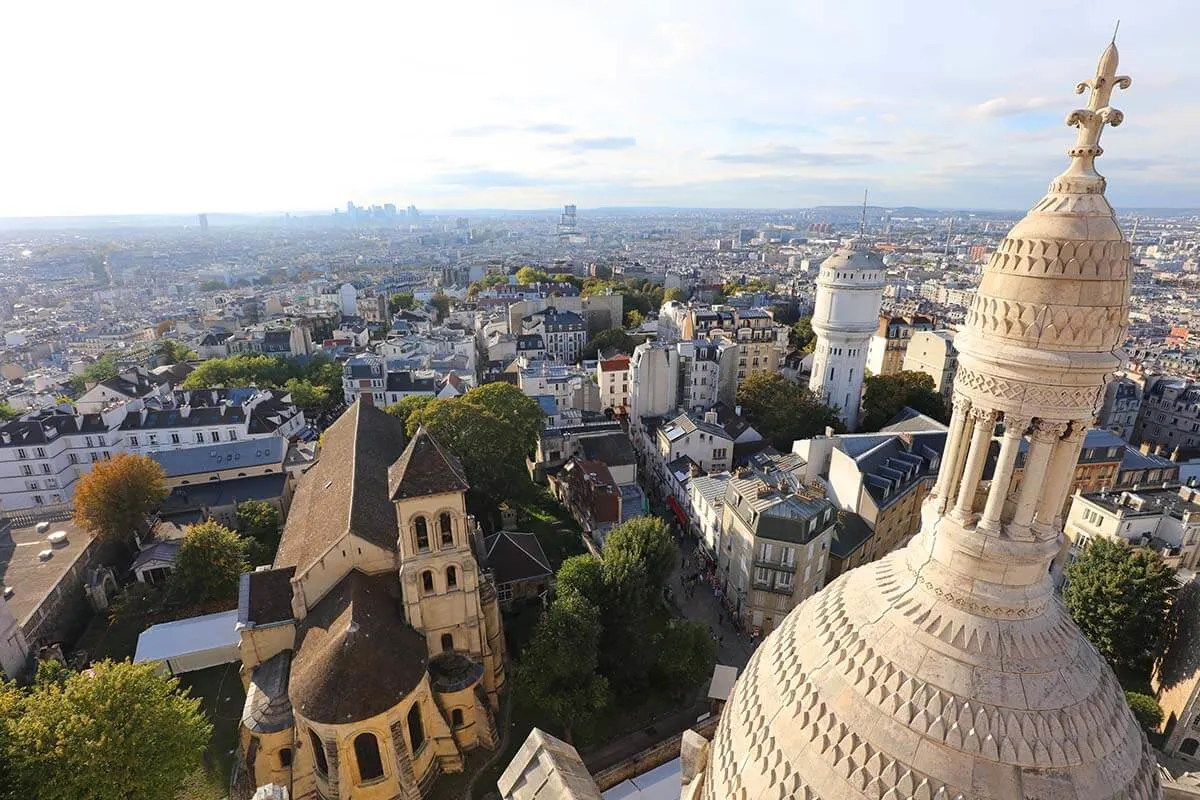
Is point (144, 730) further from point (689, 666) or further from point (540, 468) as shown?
point (540, 468)

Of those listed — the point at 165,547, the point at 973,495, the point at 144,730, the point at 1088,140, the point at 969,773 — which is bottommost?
the point at 165,547

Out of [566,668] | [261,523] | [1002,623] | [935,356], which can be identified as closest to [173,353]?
[261,523]

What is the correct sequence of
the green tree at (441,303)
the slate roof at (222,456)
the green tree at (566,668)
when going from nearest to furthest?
the green tree at (566,668) < the slate roof at (222,456) < the green tree at (441,303)

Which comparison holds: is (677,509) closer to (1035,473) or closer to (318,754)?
(318,754)

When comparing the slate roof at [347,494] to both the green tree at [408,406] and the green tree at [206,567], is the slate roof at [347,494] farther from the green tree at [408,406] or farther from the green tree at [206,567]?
the green tree at [408,406]

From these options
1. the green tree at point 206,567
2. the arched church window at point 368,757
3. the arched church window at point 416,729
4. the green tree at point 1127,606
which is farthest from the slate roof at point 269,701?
the green tree at point 1127,606

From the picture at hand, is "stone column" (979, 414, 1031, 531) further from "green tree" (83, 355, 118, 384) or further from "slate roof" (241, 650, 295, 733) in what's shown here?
"green tree" (83, 355, 118, 384)

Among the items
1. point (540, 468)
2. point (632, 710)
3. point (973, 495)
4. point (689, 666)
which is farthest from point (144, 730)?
point (540, 468)
